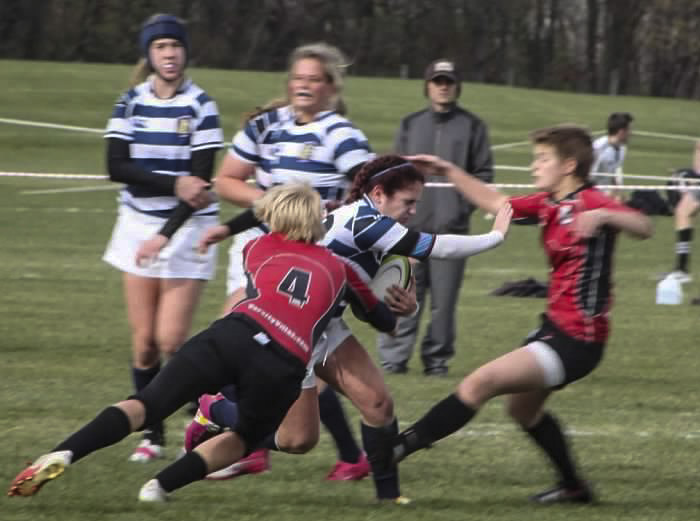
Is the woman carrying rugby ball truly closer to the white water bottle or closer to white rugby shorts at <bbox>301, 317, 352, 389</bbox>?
white rugby shorts at <bbox>301, 317, 352, 389</bbox>

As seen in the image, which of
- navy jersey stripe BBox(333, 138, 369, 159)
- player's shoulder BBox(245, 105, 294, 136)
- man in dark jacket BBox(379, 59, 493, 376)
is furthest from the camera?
man in dark jacket BBox(379, 59, 493, 376)

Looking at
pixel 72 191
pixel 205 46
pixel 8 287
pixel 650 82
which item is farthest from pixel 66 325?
pixel 650 82

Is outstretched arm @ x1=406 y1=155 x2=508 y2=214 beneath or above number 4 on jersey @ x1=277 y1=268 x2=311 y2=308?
above

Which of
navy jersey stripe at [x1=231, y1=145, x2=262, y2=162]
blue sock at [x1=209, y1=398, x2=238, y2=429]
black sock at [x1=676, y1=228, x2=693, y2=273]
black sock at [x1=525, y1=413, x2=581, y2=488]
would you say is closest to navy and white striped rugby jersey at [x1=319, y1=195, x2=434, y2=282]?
blue sock at [x1=209, y1=398, x2=238, y2=429]

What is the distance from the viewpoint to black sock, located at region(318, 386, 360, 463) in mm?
6367

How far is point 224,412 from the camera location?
5.92m

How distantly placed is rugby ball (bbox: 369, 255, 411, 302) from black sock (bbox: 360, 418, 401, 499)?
50cm

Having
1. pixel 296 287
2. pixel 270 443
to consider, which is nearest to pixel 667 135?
pixel 270 443

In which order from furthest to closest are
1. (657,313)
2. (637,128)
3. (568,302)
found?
1. (637,128)
2. (657,313)
3. (568,302)

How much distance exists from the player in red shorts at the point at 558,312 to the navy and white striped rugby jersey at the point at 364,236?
39 centimetres

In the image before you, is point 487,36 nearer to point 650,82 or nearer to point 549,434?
point 650,82

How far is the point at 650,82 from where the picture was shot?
58.8 metres

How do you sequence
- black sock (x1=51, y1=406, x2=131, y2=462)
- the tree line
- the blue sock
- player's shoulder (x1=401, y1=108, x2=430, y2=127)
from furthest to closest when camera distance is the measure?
the tree line
player's shoulder (x1=401, y1=108, x2=430, y2=127)
the blue sock
black sock (x1=51, y1=406, x2=131, y2=462)

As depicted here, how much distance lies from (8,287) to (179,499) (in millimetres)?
8190
